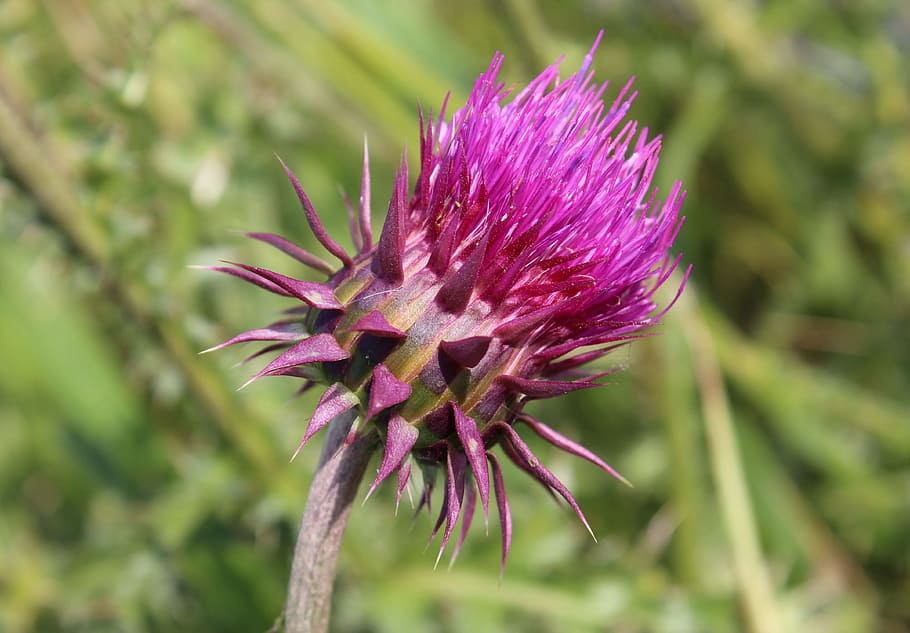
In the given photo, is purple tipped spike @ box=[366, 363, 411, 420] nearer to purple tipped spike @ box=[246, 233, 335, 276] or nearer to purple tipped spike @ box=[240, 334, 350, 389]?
purple tipped spike @ box=[240, 334, 350, 389]

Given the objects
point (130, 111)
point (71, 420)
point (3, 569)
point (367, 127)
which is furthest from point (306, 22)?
point (3, 569)

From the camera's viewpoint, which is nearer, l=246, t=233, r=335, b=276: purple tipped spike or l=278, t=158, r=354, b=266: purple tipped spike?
l=278, t=158, r=354, b=266: purple tipped spike

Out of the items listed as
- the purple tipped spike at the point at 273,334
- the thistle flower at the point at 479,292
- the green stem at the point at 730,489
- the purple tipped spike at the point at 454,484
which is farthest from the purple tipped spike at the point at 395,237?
the green stem at the point at 730,489

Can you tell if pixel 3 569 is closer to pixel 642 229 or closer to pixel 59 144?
pixel 59 144

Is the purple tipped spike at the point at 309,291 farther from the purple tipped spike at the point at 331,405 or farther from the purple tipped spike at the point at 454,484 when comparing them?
the purple tipped spike at the point at 454,484

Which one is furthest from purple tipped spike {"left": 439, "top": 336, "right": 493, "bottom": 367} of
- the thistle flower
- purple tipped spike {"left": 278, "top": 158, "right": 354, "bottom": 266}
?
purple tipped spike {"left": 278, "top": 158, "right": 354, "bottom": 266}

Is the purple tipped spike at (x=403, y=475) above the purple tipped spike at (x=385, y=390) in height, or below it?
below
